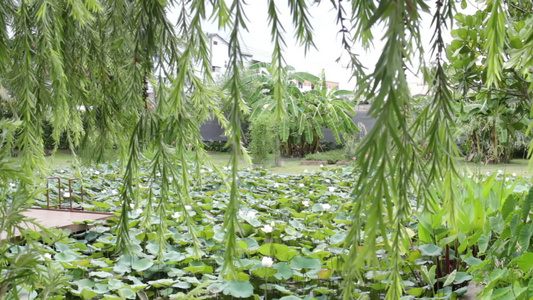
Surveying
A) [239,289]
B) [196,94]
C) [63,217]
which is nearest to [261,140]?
[63,217]

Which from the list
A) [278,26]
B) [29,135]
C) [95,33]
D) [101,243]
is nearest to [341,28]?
[278,26]

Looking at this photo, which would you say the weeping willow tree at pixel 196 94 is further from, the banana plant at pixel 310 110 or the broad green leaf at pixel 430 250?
the banana plant at pixel 310 110

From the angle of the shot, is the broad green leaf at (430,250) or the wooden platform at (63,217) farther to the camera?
the wooden platform at (63,217)

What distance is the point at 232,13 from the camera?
1.14 ft

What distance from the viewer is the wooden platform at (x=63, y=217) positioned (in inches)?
85.5

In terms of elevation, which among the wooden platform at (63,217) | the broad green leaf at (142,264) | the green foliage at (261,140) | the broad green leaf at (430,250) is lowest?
the broad green leaf at (142,264)

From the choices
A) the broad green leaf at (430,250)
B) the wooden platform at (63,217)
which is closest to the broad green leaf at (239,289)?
the broad green leaf at (430,250)

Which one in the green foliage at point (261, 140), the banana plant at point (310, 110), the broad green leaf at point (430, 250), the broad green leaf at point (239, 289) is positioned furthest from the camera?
the banana plant at point (310, 110)

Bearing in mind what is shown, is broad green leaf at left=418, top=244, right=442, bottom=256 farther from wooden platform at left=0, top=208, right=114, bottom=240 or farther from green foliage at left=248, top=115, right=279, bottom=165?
green foliage at left=248, top=115, right=279, bottom=165

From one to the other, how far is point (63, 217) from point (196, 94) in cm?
206

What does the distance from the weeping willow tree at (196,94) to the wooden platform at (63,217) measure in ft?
4.26

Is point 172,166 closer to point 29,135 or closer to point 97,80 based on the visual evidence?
point 29,135

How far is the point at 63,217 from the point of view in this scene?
2.37 metres

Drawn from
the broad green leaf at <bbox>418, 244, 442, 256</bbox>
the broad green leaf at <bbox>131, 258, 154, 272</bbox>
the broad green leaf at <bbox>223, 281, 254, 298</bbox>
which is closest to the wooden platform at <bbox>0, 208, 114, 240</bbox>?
the broad green leaf at <bbox>131, 258, 154, 272</bbox>
